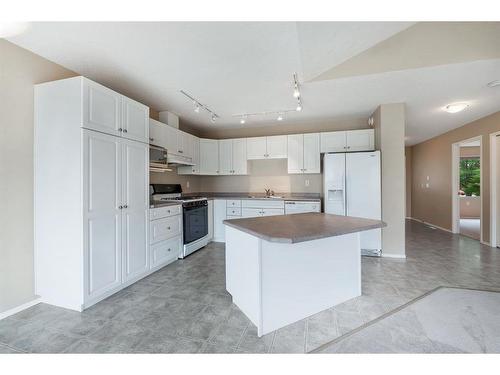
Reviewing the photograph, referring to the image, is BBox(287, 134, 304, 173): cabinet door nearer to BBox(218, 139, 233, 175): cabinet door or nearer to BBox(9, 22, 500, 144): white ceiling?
BBox(9, 22, 500, 144): white ceiling

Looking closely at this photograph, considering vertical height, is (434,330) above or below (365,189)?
below

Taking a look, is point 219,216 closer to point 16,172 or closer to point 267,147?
point 267,147

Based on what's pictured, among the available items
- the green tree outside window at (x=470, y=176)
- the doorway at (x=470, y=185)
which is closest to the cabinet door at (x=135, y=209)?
the doorway at (x=470, y=185)

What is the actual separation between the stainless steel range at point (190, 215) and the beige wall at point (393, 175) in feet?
10.2

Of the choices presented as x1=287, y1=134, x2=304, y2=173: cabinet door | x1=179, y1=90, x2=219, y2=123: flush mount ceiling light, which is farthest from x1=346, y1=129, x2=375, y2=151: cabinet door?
x1=179, y1=90, x2=219, y2=123: flush mount ceiling light

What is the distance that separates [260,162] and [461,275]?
3.76 meters

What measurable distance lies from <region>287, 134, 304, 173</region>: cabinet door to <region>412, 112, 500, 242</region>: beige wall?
11.3ft

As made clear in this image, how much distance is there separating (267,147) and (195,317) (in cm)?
350

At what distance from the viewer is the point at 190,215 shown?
376cm

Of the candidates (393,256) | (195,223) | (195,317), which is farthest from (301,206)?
(195,317)

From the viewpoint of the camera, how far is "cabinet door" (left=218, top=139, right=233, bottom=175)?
493 centimetres

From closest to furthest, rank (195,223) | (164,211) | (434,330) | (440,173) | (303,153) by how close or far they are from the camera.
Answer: (434,330) < (164,211) < (195,223) < (303,153) < (440,173)

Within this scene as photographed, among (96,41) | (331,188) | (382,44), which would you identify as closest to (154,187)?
(96,41)

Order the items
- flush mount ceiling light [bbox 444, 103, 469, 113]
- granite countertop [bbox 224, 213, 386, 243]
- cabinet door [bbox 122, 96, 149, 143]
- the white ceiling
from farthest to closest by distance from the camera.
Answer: flush mount ceiling light [bbox 444, 103, 469, 113], cabinet door [bbox 122, 96, 149, 143], the white ceiling, granite countertop [bbox 224, 213, 386, 243]
